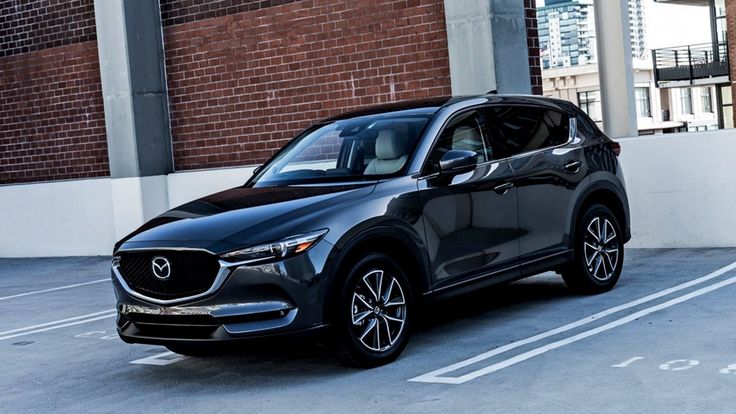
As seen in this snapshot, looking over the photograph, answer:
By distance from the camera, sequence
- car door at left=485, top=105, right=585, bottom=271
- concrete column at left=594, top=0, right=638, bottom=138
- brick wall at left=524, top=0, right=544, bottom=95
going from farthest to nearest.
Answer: brick wall at left=524, top=0, right=544, bottom=95 → concrete column at left=594, top=0, right=638, bottom=138 → car door at left=485, top=105, right=585, bottom=271

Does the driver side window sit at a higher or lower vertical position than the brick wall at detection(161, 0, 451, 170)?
lower

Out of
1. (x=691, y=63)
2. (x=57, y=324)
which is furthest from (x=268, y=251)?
(x=691, y=63)

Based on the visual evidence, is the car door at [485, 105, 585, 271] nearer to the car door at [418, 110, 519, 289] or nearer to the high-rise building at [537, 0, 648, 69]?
the car door at [418, 110, 519, 289]

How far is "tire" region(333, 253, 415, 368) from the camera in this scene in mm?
6758

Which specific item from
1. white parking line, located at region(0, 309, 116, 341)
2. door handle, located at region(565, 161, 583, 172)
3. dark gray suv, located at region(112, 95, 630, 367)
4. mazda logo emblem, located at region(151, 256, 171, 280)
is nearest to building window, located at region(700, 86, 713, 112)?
dark gray suv, located at region(112, 95, 630, 367)

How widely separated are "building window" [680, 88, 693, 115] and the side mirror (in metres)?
31.1

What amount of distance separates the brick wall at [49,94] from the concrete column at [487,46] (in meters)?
6.89

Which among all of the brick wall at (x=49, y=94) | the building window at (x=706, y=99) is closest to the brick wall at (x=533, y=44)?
the brick wall at (x=49, y=94)

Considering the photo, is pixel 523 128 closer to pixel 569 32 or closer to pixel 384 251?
pixel 384 251

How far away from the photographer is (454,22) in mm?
12734

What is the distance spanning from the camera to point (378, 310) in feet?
22.8

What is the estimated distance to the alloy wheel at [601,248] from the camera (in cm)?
897

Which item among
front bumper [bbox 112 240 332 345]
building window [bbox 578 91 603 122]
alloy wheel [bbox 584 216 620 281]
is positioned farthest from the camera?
building window [bbox 578 91 603 122]

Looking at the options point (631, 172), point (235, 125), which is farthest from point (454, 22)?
point (235, 125)
